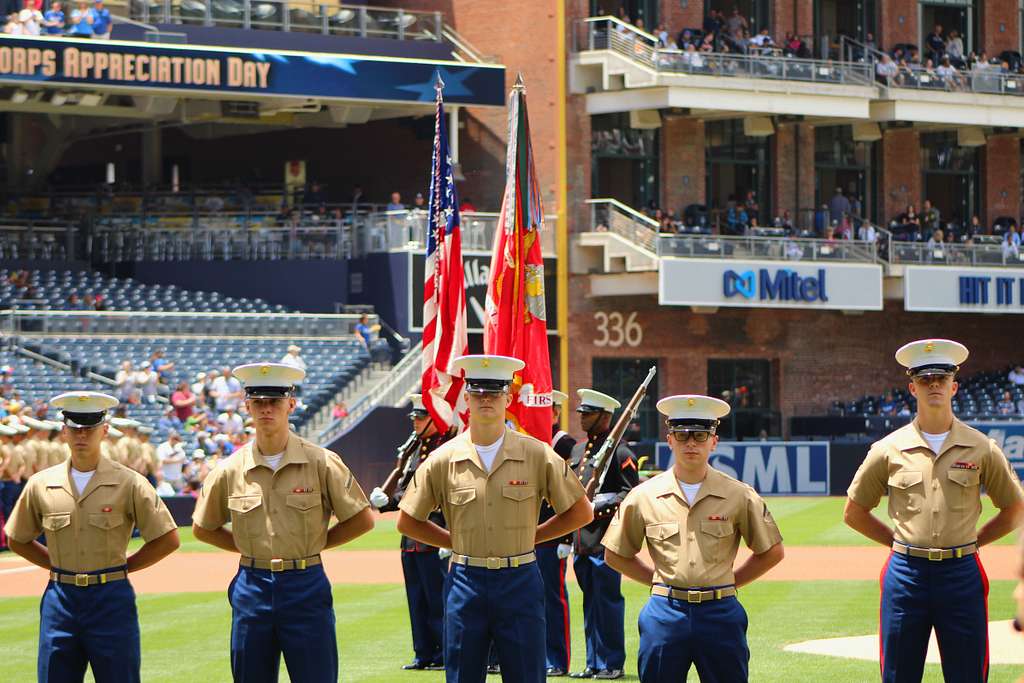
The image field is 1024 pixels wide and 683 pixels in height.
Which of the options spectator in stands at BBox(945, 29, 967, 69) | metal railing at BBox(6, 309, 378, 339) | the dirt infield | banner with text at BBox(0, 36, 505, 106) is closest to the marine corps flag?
the dirt infield

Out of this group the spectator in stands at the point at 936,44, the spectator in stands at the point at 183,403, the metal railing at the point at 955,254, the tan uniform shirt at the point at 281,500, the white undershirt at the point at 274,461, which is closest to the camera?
the tan uniform shirt at the point at 281,500

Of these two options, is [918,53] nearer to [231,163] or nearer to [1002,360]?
[1002,360]

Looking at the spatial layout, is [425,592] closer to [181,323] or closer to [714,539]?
[714,539]

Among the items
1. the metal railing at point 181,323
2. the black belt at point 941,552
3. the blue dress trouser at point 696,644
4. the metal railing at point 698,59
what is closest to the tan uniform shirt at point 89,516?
the blue dress trouser at point 696,644

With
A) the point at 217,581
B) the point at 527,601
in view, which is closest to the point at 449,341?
the point at 527,601

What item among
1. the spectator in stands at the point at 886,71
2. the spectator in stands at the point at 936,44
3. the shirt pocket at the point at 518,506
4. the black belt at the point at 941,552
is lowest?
the black belt at the point at 941,552

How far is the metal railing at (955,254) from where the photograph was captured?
4122 centimetres

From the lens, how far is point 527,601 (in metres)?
9.56

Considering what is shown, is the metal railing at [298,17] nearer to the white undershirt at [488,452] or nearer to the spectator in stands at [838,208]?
the spectator in stands at [838,208]

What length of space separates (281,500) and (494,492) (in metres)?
1.13

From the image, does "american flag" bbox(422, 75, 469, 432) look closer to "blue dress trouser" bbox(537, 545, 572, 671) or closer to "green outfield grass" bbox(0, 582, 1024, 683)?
"blue dress trouser" bbox(537, 545, 572, 671)

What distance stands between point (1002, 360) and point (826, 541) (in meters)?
21.2

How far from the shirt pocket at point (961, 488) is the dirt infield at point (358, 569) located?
1110 centimetres

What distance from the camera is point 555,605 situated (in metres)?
13.3
